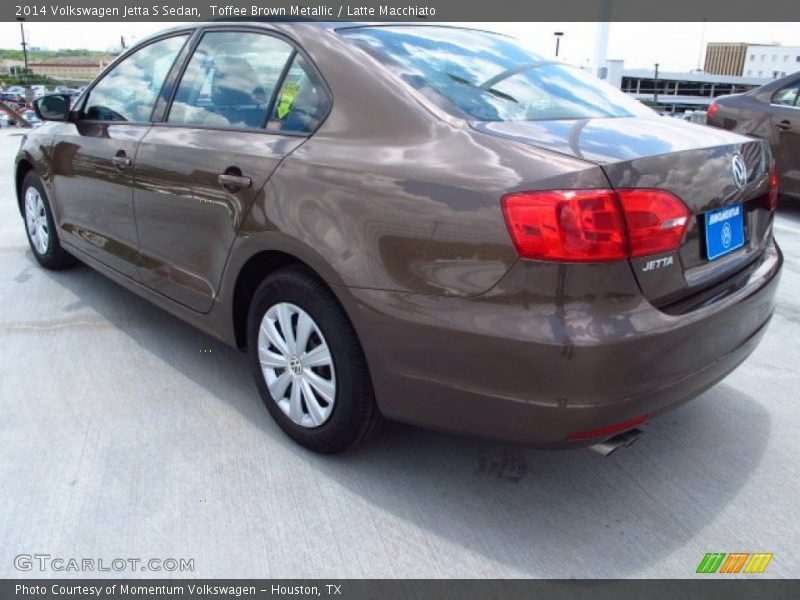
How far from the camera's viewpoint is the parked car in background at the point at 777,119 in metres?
6.77

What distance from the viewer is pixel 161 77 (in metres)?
3.45

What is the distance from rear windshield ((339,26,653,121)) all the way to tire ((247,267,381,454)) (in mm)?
819

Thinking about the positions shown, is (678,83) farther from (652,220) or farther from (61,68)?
(652,220)

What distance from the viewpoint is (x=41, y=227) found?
4809 millimetres

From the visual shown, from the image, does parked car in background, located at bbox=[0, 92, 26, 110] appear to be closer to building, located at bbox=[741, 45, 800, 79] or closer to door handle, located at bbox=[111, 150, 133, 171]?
door handle, located at bbox=[111, 150, 133, 171]

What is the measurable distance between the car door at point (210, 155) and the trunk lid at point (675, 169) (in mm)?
940

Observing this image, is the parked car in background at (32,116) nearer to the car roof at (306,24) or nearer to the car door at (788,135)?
the car roof at (306,24)

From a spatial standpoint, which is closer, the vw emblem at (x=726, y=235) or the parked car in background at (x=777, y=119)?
the vw emblem at (x=726, y=235)

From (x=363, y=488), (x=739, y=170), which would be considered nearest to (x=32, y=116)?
(x=363, y=488)

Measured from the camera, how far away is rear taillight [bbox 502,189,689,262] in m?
1.91

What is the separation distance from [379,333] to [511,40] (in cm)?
178

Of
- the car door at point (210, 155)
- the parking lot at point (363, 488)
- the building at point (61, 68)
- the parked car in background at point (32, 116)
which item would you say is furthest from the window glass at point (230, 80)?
the building at point (61, 68)

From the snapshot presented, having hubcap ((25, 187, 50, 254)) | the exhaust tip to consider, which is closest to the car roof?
the exhaust tip

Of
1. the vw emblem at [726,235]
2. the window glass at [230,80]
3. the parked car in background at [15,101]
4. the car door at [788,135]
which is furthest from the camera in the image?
the parked car in background at [15,101]
